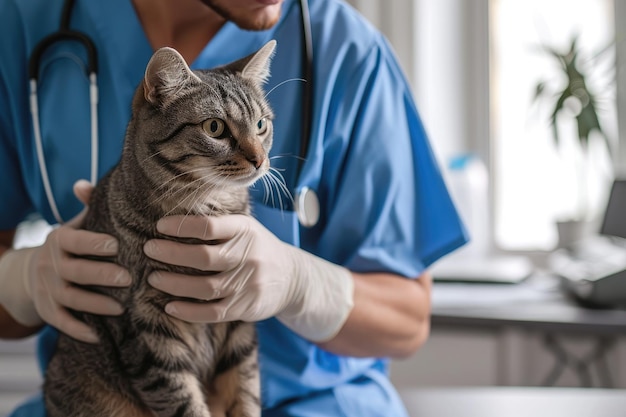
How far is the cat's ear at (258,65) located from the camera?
50 cm

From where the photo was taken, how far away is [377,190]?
0.85 meters

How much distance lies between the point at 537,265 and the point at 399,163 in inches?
61.2

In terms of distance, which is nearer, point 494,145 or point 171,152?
point 171,152

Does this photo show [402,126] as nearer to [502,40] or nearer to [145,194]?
[145,194]

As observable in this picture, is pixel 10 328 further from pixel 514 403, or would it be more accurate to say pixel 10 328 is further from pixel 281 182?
pixel 514 403

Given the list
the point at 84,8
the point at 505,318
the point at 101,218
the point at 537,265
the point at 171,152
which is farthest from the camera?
the point at 537,265

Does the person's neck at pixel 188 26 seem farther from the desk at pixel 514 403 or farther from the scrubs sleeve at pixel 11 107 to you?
the desk at pixel 514 403

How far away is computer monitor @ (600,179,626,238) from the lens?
1.98 m

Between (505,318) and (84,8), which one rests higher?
(84,8)

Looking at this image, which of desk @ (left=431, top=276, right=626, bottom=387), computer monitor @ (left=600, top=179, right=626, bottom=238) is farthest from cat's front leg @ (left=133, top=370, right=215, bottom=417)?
computer monitor @ (left=600, top=179, right=626, bottom=238)

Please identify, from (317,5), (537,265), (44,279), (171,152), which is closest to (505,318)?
(537,265)

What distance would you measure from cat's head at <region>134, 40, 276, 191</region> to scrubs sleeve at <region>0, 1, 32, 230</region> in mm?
365

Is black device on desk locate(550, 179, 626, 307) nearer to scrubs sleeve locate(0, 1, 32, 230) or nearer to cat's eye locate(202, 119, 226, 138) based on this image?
scrubs sleeve locate(0, 1, 32, 230)

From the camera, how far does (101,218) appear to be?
2.00 feet
